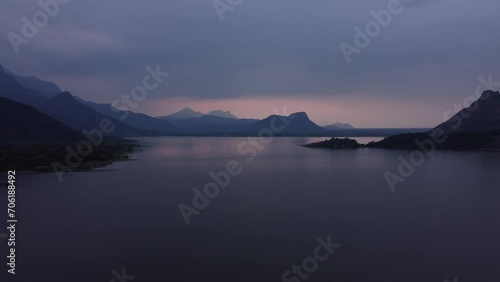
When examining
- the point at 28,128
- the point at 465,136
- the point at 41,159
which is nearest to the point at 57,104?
the point at 28,128

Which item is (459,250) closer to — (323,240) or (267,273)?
(323,240)

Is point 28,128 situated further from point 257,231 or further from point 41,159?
point 257,231

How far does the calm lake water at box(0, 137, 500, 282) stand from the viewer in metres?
8.95

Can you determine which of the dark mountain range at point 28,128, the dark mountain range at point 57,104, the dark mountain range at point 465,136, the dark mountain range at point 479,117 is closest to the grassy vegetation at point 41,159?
the dark mountain range at point 28,128

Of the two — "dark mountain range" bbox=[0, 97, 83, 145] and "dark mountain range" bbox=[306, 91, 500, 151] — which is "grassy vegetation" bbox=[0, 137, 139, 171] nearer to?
"dark mountain range" bbox=[0, 97, 83, 145]

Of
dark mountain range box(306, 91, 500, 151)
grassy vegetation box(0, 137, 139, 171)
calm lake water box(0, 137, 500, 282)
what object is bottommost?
calm lake water box(0, 137, 500, 282)

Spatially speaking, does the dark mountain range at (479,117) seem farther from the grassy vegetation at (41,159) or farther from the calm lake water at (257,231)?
the grassy vegetation at (41,159)

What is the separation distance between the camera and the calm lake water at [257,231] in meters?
8.95

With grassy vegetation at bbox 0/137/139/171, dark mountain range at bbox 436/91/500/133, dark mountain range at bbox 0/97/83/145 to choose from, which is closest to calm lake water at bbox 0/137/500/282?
grassy vegetation at bbox 0/137/139/171

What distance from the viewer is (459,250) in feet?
33.2

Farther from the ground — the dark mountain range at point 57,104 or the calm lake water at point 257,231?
the dark mountain range at point 57,104

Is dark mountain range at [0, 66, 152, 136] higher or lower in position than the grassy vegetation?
higher

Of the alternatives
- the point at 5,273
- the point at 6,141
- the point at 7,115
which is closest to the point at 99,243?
the point at 5,273

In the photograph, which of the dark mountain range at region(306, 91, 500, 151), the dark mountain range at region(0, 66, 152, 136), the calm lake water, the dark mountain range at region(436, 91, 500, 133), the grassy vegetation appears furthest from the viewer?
the dark mountain range at region(0, 66, 152, 136)
